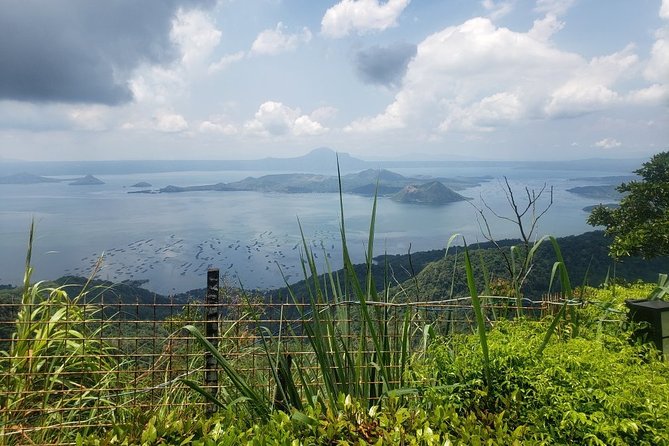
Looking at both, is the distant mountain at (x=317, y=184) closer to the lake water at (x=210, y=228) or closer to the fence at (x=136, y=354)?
the lake water at (x=210, y=228)

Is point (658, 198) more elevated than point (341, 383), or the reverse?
point (658, 198)

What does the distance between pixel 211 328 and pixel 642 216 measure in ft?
27.4

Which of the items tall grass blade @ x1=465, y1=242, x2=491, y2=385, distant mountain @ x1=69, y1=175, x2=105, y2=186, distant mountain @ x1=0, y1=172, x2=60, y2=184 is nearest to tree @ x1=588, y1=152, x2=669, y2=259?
tall grass blade @ x1=465, y1=242, x2=491, y2=385

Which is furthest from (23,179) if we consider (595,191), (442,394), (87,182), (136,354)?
(442,394)

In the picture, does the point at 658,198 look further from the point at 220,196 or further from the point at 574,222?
the point at 220,196

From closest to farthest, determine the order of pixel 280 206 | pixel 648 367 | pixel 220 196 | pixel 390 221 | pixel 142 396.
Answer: pixel 648 367, pixel 142 396, pixel 390 221, pixel 280 206, pixel 220 196

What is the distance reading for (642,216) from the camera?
7.92 m

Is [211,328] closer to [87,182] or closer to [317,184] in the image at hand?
[317,184]

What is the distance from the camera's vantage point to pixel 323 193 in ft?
386

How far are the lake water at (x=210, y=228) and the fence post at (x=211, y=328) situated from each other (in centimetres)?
3011

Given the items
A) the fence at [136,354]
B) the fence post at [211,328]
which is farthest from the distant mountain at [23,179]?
the fence post at [211,328]

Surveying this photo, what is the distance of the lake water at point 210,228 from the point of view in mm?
53438

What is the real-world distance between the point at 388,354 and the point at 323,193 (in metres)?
116

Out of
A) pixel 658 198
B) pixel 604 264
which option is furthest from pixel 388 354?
pixel 604 264
